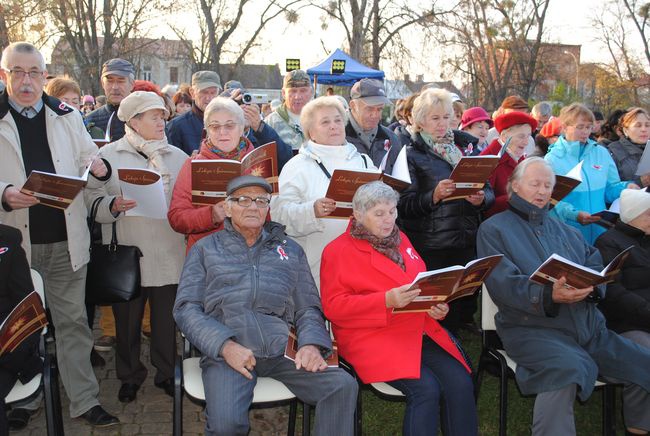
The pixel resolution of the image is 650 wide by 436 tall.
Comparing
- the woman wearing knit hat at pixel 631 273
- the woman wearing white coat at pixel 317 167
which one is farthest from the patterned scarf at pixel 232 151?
the woman wearing knit hat at pixel 631 273

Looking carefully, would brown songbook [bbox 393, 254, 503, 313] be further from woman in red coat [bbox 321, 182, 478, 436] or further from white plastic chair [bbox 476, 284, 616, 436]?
white plastic chair [bbox 476, 284, 616, 436]

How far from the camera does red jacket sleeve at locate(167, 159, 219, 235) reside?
377cm

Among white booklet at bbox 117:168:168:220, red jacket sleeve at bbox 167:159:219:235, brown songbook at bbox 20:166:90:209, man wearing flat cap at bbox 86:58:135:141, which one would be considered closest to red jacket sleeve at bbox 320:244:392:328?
red jacket sleeve at bbox 167:159:219:235

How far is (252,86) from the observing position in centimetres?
5894

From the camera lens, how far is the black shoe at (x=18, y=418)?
3.93 metres

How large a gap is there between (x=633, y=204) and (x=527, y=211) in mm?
849

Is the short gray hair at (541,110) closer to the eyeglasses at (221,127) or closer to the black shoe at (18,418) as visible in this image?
the eyeglasses at (221,127)

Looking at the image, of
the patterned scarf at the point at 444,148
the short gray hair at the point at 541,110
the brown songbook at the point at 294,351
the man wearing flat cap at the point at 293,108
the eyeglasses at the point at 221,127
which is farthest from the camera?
the short gray hair at the point at 541,110

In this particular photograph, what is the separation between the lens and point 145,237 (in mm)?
4215

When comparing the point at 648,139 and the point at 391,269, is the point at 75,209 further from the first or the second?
the point at 648,139

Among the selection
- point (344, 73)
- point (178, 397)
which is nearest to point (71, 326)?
point (178, 397)

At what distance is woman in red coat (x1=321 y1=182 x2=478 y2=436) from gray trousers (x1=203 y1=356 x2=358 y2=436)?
0.26 meters

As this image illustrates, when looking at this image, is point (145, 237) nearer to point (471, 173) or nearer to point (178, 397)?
point (178, 397)

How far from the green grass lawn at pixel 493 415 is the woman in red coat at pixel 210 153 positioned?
1.80 m
